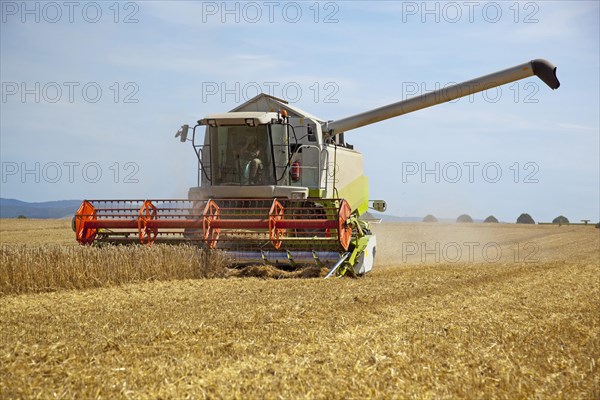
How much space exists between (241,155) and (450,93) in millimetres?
3781

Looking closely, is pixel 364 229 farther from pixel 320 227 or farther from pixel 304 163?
pixel 320 227

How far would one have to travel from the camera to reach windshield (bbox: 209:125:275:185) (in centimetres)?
1095

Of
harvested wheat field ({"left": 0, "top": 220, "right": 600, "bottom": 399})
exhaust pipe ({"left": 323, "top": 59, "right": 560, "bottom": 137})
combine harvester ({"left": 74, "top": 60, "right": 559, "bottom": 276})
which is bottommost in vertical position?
harvested wheat field ({"left": 0, "top": 220, "right": 600, "bottom": 399})

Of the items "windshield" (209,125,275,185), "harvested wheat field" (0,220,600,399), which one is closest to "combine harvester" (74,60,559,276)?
"windshield" (209,125,275,185)

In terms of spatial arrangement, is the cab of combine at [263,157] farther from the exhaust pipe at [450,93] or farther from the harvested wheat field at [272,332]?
the harvested wheat field at [272,332]

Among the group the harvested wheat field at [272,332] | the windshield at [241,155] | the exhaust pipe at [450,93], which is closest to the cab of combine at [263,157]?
the windshield at [241,155]

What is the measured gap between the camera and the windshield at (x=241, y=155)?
1095cm

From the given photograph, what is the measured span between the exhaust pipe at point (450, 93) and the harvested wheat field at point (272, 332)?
3.54 m

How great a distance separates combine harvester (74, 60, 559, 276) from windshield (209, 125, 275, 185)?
0.01 metres

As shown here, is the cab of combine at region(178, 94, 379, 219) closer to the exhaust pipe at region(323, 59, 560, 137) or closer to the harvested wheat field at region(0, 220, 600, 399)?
the exhaust pipe at region(323, 59, 560, 137)

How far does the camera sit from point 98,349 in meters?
4.73

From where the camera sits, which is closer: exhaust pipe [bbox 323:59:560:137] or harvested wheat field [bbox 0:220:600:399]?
harvested wheat field [bbox 0:220:600:399]

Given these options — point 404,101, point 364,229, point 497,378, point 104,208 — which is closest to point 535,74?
point 404,101

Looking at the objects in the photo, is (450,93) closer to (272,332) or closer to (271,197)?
(271,197)
